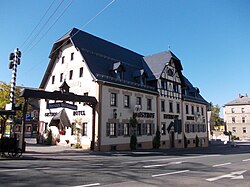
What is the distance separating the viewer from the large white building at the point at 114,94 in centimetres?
2433

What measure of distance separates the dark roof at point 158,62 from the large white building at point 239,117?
153 feet

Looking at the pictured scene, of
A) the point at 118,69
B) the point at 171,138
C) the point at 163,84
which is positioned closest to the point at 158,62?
the point at 163,84

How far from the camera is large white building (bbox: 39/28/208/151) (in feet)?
79.8

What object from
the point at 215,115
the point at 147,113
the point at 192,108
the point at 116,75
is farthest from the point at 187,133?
the point at 215,115

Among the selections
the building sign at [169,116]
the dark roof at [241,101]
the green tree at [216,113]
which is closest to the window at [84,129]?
the building sign at [169,116]

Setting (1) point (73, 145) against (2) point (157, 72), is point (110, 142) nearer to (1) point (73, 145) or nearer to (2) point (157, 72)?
(1) point (73, 145)

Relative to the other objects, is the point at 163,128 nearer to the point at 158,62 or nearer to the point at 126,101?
the point at 126,101

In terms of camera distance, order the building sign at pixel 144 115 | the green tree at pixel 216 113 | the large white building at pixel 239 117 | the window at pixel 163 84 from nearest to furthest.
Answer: the building sign at pixel 144 115 < the window at pixel 163 84 < the large white building at pixel 239 117 < the green tree at pixel 216 113

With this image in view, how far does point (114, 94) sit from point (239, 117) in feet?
197

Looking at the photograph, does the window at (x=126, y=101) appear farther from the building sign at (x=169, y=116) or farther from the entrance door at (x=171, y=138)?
the entrance door at (x=171, y=138)

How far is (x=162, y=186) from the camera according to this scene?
7.82 m

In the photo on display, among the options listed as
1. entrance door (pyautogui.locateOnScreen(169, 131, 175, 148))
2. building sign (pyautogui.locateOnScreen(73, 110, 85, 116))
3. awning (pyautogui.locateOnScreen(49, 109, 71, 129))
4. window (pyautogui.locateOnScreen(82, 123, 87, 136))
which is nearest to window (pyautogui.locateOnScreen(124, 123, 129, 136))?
window (pyautogui.locateOnScreen(82, 123, 87, 136))

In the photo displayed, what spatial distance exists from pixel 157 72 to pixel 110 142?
1258 cm

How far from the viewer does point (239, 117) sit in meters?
72.9
